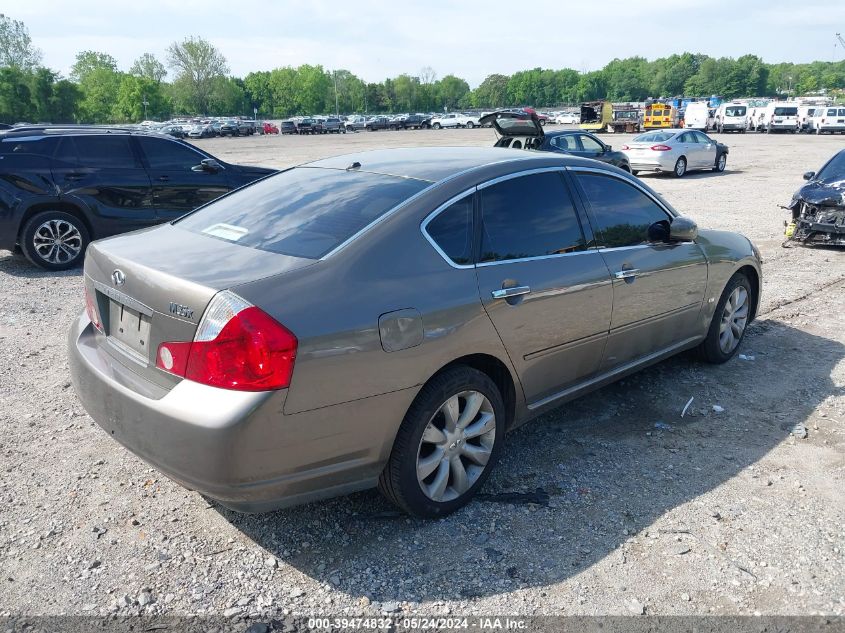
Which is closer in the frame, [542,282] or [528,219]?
[542,282]

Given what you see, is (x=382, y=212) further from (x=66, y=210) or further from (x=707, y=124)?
(x=707, y=124)

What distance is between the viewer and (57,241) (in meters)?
8.55

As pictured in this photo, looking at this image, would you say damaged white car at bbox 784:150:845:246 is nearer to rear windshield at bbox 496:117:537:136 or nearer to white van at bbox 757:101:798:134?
rear windshield at bbox 496:117:537:136

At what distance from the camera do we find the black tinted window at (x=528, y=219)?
349cm

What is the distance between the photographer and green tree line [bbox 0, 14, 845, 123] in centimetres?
8175

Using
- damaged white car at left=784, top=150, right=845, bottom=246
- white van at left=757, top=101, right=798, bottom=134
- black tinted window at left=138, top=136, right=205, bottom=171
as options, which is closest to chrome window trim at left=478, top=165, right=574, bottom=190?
black tinted window at left=138, top=136, right=205, bottom=171

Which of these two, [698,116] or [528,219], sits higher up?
[528,219]

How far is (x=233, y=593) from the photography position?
2799 millimetres

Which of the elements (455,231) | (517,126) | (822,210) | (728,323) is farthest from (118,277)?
(517,126)

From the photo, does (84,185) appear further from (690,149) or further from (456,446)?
(690,149)

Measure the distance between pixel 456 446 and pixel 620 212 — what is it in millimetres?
1984

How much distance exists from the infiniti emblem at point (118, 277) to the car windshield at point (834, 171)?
10124 mm

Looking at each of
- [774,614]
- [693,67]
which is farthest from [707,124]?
[693,67]

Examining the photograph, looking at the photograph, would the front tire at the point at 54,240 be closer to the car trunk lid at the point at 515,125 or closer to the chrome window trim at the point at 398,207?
the chrome window trim at the point at 398,207
